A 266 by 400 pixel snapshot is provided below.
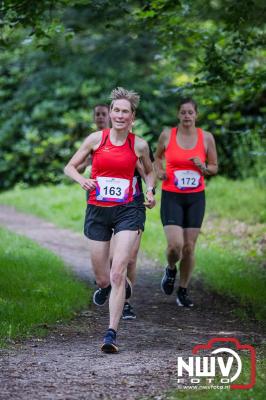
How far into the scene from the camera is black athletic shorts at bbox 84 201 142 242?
7.54m

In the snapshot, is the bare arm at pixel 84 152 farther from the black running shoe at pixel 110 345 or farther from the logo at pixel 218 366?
the logo at pixel 218 366

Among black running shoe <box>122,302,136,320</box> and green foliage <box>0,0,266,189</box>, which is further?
green foliage <box>0,0,266,189</box>

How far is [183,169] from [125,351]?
281 centimetres

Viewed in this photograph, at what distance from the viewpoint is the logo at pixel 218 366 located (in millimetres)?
5926

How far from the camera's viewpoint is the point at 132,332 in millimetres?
8180

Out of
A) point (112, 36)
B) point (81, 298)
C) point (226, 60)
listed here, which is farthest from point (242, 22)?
point (112, 36)

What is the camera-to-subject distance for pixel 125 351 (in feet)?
23.6

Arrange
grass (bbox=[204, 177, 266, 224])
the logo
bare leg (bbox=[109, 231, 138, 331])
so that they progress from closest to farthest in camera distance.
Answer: the logo, bare leg (bbox=[109, 231, 138, 331]), grass (bbox=[204, 177, 266, 224])

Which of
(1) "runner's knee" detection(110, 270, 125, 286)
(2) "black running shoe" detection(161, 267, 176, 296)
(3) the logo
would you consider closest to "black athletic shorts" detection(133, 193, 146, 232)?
(1) "runner's knee" detection(110, 270, 125, 286)

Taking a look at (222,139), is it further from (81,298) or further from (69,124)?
(81,298)

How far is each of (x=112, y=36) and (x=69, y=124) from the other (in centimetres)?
317

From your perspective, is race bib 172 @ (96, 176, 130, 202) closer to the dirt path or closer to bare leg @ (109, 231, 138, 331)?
bare leg @ (109, 231, 138, 331)

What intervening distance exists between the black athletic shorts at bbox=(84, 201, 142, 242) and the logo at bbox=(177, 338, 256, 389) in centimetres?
123

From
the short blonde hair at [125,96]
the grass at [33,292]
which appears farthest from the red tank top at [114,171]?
the grass at [33,292]
